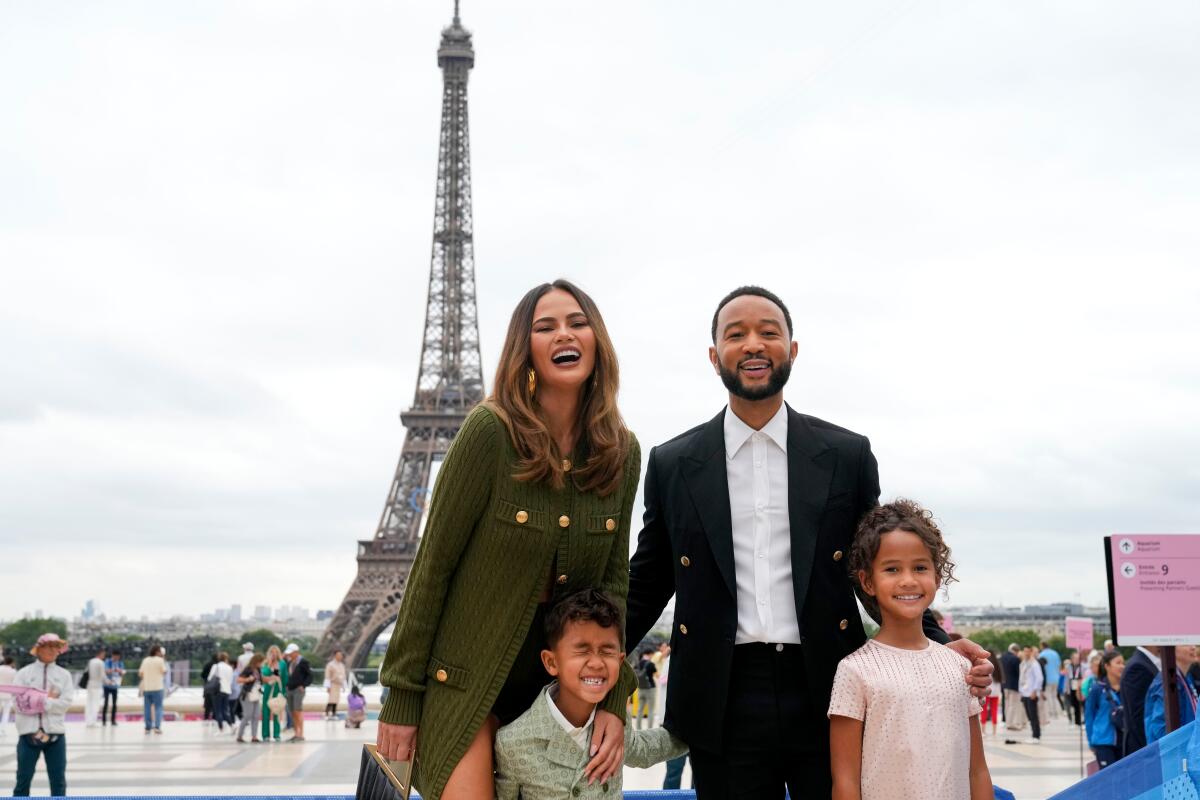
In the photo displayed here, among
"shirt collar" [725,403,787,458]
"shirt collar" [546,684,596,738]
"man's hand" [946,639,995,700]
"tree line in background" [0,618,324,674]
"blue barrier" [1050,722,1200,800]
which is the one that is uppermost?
"shirt collar" [725,403,787,458]

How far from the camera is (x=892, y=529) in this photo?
2654mm

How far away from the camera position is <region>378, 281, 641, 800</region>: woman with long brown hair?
2.55 m

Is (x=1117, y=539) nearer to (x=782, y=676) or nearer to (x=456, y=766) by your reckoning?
(x=782, y=676)

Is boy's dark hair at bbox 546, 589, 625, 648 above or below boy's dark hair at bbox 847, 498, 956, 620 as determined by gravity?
below

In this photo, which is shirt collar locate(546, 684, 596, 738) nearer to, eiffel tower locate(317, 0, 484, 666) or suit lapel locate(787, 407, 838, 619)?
suit lapel locate(787, 407, 838, 619)

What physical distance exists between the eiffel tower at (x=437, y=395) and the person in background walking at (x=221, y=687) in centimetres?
1781

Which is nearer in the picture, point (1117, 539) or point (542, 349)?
point (542, 349)

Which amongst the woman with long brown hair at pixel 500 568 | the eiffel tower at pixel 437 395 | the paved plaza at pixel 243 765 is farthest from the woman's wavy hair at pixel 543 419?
the eiffel tower at pixel 437 395

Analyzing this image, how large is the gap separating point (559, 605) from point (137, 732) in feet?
44.6

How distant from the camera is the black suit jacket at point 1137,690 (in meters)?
5.84

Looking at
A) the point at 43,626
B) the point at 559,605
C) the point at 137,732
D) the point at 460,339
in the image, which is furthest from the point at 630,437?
the point at 43,626

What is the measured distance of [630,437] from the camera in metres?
2.79

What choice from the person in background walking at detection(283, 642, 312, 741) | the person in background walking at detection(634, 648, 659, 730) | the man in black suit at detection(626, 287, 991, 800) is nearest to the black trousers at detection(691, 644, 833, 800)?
the man in black suit at detection(626, 287, 991, 800)

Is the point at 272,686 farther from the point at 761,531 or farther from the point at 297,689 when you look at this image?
the point at 761,531
